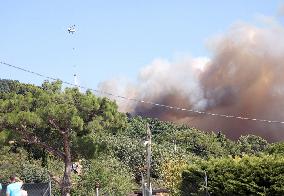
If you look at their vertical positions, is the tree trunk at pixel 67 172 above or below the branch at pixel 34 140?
below

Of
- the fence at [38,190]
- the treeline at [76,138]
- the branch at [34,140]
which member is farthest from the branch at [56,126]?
the fence at [38,190]

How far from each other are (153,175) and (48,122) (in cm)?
3206

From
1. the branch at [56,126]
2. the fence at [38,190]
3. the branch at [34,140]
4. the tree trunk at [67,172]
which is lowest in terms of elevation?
the fence at [38,190]

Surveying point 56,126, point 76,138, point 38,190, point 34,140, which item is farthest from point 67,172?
point 38,190

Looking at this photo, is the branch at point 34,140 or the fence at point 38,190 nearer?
the fence at point 38,190

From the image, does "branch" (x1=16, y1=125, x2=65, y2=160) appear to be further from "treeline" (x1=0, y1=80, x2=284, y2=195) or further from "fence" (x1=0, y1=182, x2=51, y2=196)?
"fence" (x1=0, y1=182, x2=51, y2=196)

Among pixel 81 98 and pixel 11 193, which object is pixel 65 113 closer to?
pixel 81 98

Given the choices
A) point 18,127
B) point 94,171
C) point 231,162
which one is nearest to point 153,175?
point 94,171

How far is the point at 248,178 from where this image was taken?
1880cm

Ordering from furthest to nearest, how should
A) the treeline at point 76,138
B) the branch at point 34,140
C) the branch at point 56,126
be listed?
the branch at point 34,140
the branch at point 56,126
the treeline at point 76,138

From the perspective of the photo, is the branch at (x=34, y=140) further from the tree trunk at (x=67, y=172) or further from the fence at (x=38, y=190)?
the fence at (x=38, y=190)

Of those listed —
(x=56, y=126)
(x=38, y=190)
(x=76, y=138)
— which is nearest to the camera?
(x=38, y=190)

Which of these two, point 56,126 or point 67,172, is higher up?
point 56,126

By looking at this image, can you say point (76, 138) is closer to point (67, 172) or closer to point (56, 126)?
point (56, 126)
